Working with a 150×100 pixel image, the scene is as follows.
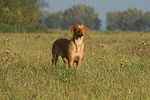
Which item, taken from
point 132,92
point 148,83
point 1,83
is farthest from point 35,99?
point 148,83

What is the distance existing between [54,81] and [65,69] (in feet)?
1.55

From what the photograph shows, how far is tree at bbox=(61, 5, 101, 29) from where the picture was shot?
325 feet

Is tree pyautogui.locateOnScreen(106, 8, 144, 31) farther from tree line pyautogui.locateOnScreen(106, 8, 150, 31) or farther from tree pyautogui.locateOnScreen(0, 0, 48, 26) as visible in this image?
tree pyautogui.locateOnScreen(0, 0, 48, 26)

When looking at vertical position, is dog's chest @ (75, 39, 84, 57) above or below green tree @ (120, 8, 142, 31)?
below

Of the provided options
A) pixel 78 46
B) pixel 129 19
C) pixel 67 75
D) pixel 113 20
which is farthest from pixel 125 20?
pixel 67 75

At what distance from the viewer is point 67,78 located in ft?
15.0

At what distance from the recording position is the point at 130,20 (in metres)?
92.7

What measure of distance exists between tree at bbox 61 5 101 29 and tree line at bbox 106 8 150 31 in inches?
299

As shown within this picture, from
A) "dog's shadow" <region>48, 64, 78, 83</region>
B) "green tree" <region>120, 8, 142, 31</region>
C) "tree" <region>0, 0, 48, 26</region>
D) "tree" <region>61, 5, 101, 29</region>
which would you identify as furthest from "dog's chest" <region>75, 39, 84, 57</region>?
"tree" <region>61, 5, 101, 29</region>

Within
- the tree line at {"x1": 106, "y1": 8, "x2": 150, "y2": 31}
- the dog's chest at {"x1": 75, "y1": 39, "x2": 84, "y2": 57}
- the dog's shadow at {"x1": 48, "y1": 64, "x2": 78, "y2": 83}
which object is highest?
the tree line at {"x1": 106, "y1": 8, "x2": 150, "y2": 31}

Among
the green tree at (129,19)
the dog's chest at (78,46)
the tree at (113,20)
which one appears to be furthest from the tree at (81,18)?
the dog's chest at (78,46)

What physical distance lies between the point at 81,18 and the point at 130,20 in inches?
1043

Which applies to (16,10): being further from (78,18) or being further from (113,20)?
(113,20)

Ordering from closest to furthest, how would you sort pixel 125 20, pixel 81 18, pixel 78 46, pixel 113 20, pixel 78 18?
pixel 78 46, pixel 125 20, pixel 113 20, pixel 78 18, pixel 81 18
